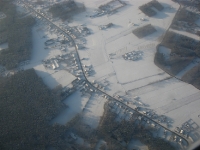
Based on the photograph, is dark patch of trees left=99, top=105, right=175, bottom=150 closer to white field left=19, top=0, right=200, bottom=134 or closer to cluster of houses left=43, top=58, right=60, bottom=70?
white field left=19, top=0, right=200, bottom=134

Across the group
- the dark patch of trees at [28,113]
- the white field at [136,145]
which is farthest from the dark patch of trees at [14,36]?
the white field at [136,145]

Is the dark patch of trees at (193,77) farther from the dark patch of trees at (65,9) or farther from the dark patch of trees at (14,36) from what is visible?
the dark patch of trees at (65,9)

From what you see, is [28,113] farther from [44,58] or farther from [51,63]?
[44,58]

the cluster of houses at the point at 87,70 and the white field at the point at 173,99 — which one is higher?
the white field at the point at 173,99

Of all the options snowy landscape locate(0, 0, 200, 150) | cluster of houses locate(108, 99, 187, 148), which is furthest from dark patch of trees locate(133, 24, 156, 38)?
cluster of houses locate(108, 99, 187, 148)

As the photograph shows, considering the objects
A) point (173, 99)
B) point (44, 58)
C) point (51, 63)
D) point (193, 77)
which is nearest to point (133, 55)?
point (193, 77)
